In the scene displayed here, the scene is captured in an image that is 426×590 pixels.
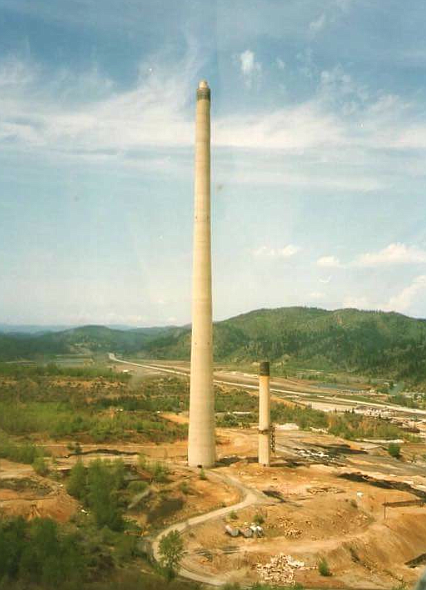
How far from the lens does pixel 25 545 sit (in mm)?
19219

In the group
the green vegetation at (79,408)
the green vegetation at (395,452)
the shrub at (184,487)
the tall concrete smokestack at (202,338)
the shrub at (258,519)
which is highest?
the tall concrete smokestack at (202,338)

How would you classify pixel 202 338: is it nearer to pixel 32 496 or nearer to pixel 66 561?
pixel 32 496

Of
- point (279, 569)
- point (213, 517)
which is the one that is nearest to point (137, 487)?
point (213, 517)

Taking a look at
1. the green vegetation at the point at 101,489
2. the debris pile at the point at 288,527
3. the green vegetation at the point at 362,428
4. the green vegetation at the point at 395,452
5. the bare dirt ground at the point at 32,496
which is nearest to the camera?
the bare dirt ground at the point at 32,496

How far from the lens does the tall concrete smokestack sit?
38750 mm

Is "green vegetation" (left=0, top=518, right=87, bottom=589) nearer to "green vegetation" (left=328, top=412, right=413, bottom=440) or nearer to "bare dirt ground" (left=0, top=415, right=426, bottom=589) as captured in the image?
"bare dirt ground" (left=0, top=415, right=426, bottom=589)

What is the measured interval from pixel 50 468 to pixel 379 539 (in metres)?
19.5

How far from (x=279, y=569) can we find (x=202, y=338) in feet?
60.0

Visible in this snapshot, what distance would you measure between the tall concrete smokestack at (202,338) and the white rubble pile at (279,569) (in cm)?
1546

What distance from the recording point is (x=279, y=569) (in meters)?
22.6

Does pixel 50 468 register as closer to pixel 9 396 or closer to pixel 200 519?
pixel 200 519

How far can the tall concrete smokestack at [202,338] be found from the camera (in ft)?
127

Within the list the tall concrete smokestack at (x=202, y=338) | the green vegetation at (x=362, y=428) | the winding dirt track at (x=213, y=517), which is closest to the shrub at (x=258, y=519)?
the winding dirt track at (x=213, y=517)

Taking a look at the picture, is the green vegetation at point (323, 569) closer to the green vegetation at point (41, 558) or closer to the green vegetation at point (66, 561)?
the green vegetation at point (66, 561)
